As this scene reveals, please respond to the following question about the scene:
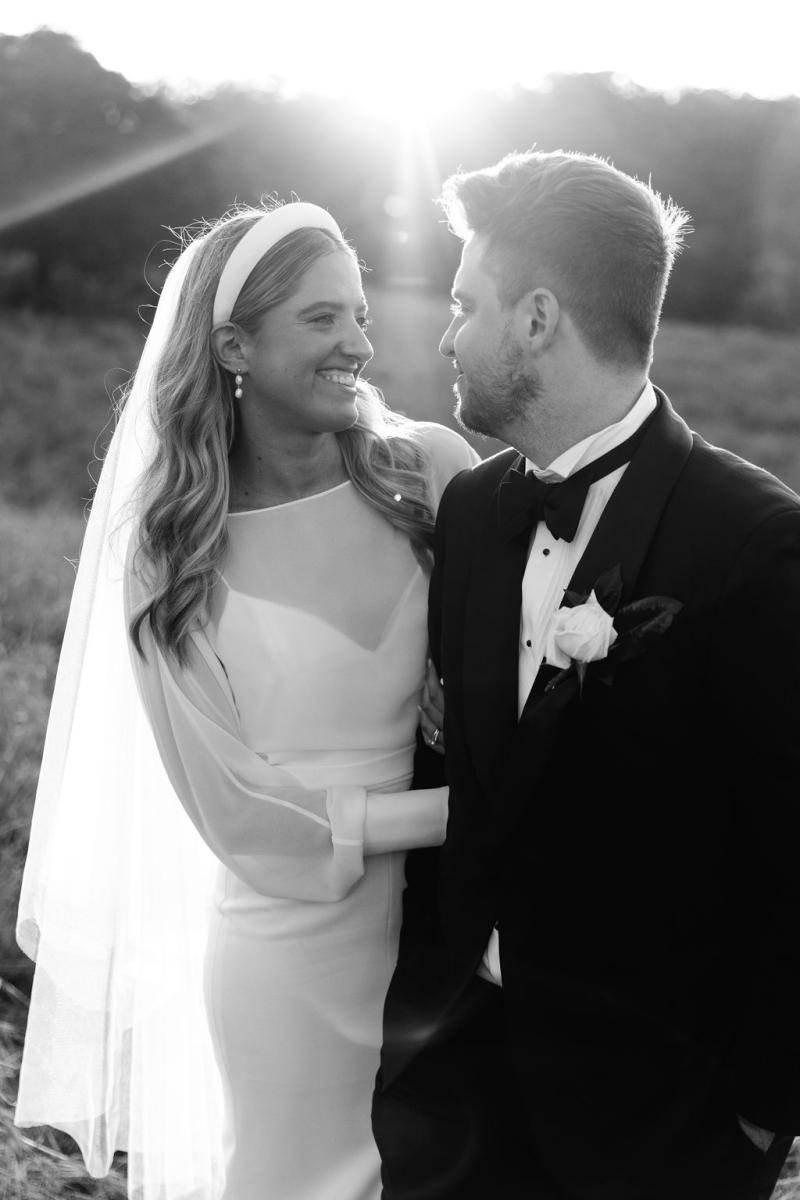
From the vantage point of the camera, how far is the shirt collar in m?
2.49

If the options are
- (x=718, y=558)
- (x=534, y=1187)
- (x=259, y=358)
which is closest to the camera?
(x=718, y=558)

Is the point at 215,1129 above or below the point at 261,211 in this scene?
below

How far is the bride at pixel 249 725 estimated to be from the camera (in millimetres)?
3125

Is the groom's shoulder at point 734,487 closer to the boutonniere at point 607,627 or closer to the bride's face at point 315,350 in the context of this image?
the boutonniere at point 607,627

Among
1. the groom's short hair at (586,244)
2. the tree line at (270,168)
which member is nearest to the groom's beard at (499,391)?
the groom's short hair at (586,244)

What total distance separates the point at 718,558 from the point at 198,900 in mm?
1984

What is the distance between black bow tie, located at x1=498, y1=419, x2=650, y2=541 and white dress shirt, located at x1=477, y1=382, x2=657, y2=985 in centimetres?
1

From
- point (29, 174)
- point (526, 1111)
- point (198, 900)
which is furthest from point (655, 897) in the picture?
point (29, 174)

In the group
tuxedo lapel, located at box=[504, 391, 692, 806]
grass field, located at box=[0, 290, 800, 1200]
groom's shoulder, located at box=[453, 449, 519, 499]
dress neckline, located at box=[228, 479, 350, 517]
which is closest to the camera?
tuxedo lapel, located at box=[504, 391, 692, 806]

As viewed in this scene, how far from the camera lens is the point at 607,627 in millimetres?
2266

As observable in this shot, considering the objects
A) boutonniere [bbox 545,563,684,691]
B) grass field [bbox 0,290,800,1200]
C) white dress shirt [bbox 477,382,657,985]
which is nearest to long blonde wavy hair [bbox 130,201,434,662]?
white dress shirt [bbox 477,382,657,985]

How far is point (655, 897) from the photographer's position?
2.46 metres

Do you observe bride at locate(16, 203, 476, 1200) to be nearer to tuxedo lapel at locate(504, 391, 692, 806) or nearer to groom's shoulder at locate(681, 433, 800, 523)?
tuxedo lapel at locate(504, 391, 692, 806)

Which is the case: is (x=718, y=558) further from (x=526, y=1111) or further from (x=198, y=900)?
(x=198, y=900)
